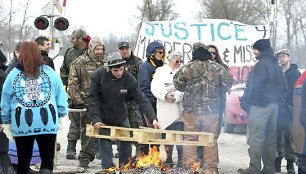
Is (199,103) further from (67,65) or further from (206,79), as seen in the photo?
(67,65)

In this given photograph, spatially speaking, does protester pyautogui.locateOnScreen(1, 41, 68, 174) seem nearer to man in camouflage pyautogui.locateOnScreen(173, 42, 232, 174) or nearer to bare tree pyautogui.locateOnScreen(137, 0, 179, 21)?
man in camouflage pyautogui.locateOnScreen(173, 42, 232, 174)

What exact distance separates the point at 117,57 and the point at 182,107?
153 centimetres

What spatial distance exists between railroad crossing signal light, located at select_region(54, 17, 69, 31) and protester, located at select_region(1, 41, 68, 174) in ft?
10.6

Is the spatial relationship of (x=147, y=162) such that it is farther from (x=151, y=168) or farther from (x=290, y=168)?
(x=290, y=168)

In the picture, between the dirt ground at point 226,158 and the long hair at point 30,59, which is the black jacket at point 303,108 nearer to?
the dirt ground at point 226,158

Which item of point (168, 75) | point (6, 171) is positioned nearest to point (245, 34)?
point (168, 75)

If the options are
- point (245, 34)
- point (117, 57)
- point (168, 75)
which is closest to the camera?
point (117, 57)

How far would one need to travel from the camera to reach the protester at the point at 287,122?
9317 millimetres

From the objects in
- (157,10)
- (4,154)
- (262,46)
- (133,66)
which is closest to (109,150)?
(4,154)

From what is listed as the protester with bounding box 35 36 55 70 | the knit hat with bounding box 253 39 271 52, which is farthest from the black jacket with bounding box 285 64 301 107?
the protester with bounding box 35 36 55 70

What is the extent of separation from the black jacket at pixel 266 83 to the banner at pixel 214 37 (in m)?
6.90

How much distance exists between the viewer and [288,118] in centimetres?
943

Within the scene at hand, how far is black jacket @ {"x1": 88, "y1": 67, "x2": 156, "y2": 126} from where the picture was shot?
752 centimetres

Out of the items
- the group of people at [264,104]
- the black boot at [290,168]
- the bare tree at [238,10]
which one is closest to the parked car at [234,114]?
the black boot at [290,168]
